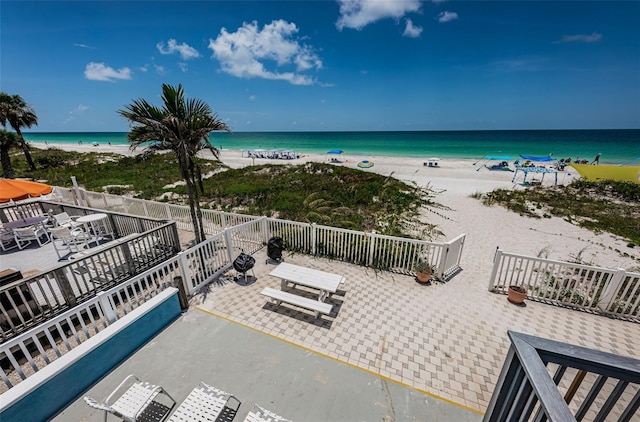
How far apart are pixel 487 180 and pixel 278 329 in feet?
85.7

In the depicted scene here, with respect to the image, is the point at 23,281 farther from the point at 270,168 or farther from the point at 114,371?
the point at 270,168

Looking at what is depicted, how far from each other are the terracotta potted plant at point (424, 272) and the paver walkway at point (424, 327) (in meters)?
0.21

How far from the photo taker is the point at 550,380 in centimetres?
145

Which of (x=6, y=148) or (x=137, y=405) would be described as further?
(x=6, y=148)

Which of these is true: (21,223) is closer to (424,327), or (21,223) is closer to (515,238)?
(424,327)

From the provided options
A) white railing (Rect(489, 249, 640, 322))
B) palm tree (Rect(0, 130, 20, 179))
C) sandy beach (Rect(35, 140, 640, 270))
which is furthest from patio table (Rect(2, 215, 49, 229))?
palm tree (Rect(0, 130, 20, 179))

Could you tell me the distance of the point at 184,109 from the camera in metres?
6.58

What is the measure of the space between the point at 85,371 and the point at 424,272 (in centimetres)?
687

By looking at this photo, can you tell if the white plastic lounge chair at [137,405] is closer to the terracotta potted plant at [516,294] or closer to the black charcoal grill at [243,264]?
the black charcoal grill at [243,264]


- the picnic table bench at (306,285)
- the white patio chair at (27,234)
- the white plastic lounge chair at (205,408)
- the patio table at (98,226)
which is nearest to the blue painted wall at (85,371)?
the white plastic lounge chair at (205,408)

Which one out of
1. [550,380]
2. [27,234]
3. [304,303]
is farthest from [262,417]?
[27,234]

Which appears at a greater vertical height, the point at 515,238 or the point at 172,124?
the point at 172,124

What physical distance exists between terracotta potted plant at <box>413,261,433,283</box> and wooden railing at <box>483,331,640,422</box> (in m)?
4.81

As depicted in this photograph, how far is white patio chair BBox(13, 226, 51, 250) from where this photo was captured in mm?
7771
